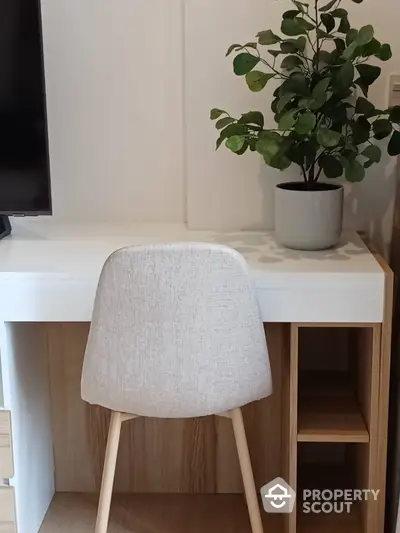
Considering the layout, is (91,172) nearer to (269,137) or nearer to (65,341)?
(65,341)

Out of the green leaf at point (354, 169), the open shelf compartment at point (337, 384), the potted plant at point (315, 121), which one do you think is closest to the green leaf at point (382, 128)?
the potted plant at point (315, 121)

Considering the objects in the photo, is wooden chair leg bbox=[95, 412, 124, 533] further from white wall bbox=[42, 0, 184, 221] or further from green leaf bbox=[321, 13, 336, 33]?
green leaf bbox=[321, 13, 336, 33]

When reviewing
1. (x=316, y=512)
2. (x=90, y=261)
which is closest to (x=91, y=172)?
(x=90, y=261)

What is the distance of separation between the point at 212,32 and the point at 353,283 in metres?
0.77

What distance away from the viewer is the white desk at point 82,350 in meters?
1.69

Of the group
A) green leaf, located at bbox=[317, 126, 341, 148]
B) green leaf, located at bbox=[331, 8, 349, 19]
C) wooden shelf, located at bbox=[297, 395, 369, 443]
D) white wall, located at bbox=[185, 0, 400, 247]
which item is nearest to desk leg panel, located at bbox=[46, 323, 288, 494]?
wooden shelf, located at bbox=[297, 395, 369, 443]

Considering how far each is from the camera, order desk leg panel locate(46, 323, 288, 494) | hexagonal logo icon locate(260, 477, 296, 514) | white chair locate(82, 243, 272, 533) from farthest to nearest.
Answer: desk leg panel locate(46, 323, 288, 494) → hexagonal logo icon locate(260, 477, 296, 514) → white chair locate(82, 243, 272, 533)

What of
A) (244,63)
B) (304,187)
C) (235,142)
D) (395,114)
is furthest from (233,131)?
(395,114)

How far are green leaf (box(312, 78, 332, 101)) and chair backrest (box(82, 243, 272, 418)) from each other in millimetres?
412

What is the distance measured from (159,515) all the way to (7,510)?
18.3 inches

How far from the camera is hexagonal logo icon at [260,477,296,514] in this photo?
1.87 meters

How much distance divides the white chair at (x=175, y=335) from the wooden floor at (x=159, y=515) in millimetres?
562

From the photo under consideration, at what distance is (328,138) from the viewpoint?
1.67 m

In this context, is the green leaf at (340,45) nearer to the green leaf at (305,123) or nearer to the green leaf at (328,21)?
the green leaf at (328,21)
